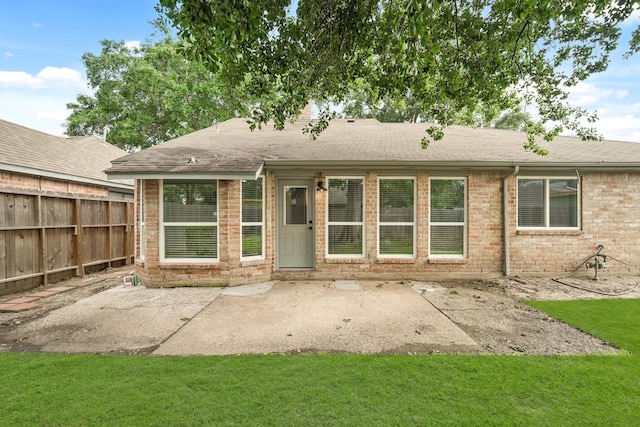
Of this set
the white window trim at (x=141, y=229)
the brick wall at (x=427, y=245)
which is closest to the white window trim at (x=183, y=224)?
the white window trim at (x=141, y=229)

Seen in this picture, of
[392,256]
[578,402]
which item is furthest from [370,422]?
[392,256]

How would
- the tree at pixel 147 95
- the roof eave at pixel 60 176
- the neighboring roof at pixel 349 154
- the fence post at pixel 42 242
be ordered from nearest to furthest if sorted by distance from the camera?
the neighboring roof at pixel 349 154
the fence post at pixel 42 242
the roof eave at pixel 60 176
the tree at pixel 147 95

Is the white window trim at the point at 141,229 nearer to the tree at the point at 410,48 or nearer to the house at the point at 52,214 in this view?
the house at the point at 52,214

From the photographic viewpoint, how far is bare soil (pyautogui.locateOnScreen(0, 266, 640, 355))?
3652mm

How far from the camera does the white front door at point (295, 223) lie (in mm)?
7453

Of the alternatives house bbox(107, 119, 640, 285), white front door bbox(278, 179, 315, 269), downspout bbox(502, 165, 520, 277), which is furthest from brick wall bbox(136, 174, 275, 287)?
downspout bbox(502, 165, 520, 277)

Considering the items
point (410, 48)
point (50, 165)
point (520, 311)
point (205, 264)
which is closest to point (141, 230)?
point (205, 264)

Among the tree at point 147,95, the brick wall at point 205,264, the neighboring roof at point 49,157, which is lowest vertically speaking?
the brick wall at point 205,264

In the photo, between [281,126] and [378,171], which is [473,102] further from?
[281,126]

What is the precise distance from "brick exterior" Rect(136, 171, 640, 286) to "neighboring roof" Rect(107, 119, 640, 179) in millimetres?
448

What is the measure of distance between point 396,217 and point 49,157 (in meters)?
11.4

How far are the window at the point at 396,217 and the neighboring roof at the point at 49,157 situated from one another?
8145mm

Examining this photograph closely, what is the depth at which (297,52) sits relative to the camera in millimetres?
4477

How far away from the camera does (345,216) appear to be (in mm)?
7285
